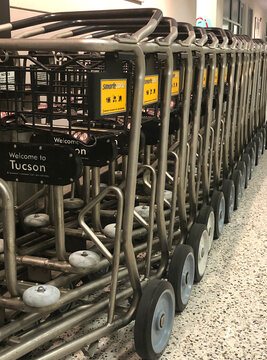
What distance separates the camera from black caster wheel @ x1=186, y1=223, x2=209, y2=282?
2.11 metres

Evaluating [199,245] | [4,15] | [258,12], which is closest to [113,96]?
[199,245]

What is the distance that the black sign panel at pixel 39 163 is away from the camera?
1.49 metres

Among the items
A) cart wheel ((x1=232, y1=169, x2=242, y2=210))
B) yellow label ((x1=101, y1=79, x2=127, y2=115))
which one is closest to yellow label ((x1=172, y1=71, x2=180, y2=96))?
yellow label ((x1=101, y1=79, x2=127, y2=115))

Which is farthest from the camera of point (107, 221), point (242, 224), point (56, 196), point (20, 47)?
point (242, 224)

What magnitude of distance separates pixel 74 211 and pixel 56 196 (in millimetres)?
730

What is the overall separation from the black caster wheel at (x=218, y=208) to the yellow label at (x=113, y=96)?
4.24 feet

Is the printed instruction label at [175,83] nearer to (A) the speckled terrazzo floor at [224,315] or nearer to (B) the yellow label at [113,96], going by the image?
(B) the yellow label at [113,96]

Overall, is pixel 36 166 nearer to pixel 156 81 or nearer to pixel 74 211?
pixel 156 81

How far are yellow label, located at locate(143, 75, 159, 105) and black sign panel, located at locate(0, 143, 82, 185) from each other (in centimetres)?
36

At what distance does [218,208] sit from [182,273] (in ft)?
2.84

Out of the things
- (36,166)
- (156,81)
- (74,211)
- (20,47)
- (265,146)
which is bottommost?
(265,146)

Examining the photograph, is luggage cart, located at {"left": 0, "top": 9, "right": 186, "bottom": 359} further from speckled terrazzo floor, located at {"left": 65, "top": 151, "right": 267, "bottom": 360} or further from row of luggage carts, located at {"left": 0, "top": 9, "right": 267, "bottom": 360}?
speckled terrazzo floor, located at {"left": 65, "top": 151, "right": 267, "bottom": 360}

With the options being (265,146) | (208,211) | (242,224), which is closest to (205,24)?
(265,146)

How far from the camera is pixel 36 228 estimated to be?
2004 millimetres
